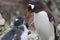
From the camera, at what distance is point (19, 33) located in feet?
7.31

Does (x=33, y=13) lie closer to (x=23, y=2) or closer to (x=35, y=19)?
(x=35, y=19)

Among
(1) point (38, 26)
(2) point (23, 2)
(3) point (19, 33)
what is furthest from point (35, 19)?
(2) point (23, 2)

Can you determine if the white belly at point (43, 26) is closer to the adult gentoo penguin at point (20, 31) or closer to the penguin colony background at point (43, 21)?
the penguin colony background at point (43, 21)

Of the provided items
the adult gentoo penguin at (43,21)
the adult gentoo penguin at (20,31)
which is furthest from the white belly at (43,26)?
the adult gentoo penguin at (20,31)

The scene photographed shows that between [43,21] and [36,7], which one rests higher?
[36,7]

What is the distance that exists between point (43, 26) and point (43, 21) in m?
0.05

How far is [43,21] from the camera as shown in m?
2.53

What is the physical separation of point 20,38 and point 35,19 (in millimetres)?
443

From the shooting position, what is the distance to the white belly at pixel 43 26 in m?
2.51

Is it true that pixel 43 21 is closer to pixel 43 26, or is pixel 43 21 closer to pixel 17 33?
pixel 43 26

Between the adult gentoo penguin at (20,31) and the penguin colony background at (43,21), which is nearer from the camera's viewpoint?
the adult gentoo penguin at (20,31)

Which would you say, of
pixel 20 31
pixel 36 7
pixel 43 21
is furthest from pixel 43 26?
pixel 20 31

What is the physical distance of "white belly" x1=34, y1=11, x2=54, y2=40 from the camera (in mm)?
2506

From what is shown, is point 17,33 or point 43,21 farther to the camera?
point 43,21
